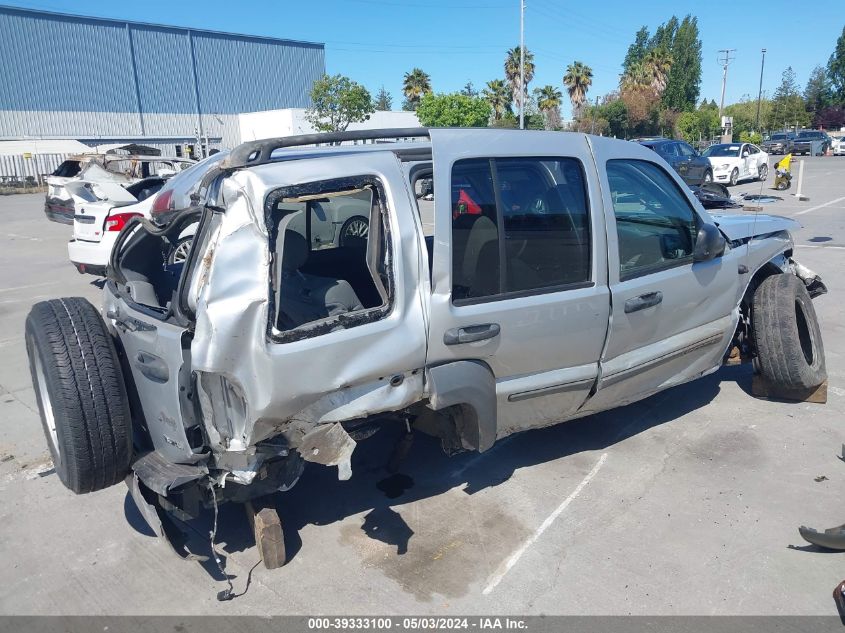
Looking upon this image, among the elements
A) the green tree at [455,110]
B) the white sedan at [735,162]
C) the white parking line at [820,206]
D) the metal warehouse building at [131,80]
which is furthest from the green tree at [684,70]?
the white parking line at [820,206]

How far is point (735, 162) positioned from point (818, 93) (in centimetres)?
7011

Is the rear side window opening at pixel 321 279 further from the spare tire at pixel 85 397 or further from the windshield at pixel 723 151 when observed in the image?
the windshield at pixel 723 151

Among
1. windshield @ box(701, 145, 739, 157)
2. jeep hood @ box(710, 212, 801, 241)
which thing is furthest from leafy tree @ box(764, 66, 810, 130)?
jeep hood @ box(710, 212, 801, 241)

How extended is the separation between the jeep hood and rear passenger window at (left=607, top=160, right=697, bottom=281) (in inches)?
20.9

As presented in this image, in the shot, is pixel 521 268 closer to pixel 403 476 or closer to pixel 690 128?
pixel 403 476

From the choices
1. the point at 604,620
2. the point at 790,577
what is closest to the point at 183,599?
the point at 604,620

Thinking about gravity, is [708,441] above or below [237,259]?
below

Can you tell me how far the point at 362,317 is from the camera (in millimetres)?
3010

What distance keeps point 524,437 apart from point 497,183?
1.97 metres

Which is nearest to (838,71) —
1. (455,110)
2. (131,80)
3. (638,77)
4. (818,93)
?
(818,93)

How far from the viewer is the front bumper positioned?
844 cm

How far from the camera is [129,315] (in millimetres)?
3250

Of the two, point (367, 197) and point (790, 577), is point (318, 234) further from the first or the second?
point (790, 577)

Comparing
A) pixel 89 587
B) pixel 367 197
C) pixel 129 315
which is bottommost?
pixel 89 587
